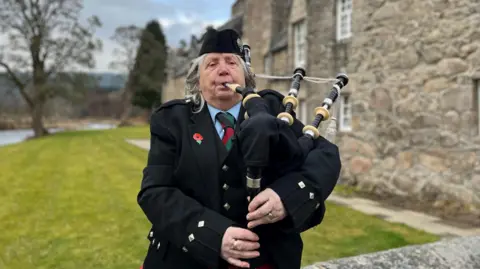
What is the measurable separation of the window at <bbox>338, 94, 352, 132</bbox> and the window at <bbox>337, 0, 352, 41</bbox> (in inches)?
56.9

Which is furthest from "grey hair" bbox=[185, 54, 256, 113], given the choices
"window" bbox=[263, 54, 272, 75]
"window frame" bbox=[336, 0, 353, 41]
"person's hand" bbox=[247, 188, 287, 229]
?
"window" bbox=[263, 54, 272, 75]

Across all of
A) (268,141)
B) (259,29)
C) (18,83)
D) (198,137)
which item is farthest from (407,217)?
(18,83)

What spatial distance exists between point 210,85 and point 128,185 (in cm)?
850

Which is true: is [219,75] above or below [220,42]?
below

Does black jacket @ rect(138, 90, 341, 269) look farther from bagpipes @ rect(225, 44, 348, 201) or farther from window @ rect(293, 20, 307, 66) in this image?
window @ rect(293, 20, 307, 66)

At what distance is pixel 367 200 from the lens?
8.23m

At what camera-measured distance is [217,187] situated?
181 cm

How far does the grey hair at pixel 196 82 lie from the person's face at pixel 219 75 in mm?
37

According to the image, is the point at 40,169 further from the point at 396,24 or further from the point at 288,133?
the point at 288,133

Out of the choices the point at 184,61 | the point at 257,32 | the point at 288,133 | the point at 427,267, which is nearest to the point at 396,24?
the point at 427,267

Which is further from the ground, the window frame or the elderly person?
the window frame

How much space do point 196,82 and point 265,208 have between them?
0.79 m

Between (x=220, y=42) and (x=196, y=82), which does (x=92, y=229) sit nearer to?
(x=196, y=82)

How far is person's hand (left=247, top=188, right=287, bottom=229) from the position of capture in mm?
1613
